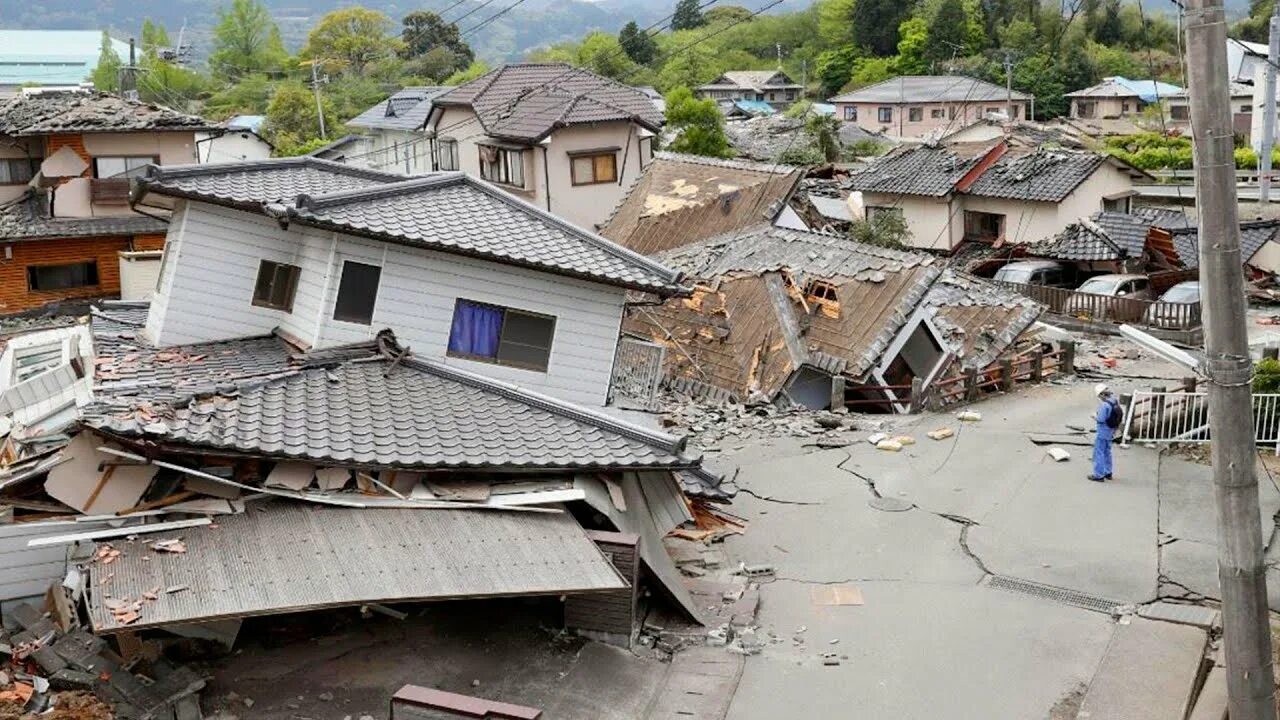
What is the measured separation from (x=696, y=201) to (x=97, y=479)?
2276 cm

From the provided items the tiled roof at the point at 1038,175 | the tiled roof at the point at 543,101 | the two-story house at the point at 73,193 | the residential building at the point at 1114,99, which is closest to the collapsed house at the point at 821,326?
the tiled roof at the point at 1038,175

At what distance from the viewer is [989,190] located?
39.1 metres

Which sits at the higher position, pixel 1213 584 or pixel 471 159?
pixel 471 159

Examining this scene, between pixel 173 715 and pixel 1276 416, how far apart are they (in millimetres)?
16005

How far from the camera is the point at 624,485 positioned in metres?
12.5

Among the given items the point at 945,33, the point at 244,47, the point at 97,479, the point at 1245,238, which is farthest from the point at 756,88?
the point at 97,479

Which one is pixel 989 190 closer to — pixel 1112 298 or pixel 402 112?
pixel 1112 298

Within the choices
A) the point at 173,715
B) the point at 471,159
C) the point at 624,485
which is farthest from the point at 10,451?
the point at 471,159

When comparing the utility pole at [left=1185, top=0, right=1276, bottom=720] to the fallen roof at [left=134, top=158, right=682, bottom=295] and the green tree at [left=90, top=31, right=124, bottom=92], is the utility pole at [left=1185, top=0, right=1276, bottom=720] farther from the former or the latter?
the green tree at [left=90, top=31, right=124, bottom=92]

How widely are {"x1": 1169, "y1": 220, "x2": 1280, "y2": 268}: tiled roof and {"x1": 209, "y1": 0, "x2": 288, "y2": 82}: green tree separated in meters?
70.9

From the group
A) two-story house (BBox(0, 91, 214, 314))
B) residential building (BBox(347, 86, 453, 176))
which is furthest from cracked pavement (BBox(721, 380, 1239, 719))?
residential building (BBox(347, 86, 453, 176))

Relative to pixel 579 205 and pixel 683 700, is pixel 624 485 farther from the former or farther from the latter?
pixel 579 205

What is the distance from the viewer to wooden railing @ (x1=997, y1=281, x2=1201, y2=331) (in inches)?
1205

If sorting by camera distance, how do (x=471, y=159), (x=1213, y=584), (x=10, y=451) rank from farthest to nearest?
(x=471, y=159) → (x=1213, y=584) → (x=10, y=451)
